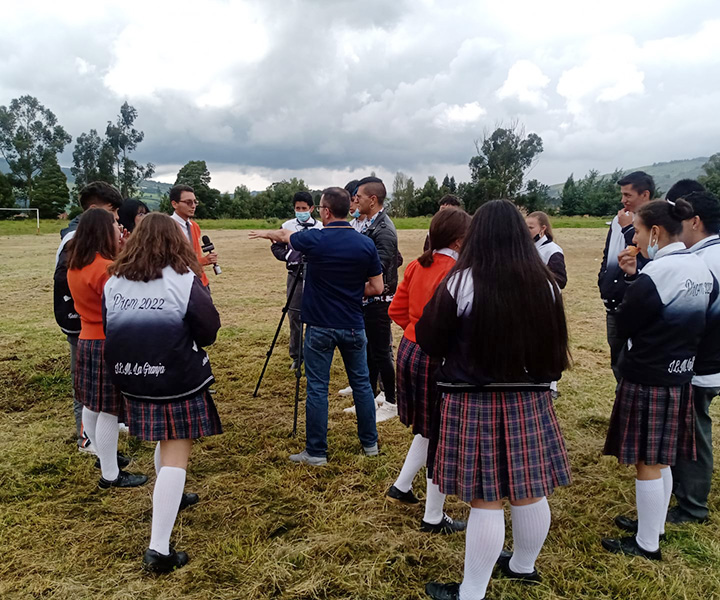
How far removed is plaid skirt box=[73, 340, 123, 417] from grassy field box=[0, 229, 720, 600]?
635mm

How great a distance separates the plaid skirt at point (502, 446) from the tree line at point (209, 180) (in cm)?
4781

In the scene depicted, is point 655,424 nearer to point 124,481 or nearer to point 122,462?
point 124,481

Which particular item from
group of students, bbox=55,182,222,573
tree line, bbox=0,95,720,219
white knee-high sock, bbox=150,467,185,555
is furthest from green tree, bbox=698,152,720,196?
white knee-high sock, bbox=150,467,185,555

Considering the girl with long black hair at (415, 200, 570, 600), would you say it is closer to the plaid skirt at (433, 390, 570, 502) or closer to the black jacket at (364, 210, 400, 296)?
the plaid skirt at (433, 390, 570, 502)

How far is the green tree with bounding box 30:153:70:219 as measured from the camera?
44.9 metres

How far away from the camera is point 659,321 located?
2510 mm

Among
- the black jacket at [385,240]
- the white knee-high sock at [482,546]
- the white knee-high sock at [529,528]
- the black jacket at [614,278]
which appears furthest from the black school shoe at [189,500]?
the black jacket at [614,278]

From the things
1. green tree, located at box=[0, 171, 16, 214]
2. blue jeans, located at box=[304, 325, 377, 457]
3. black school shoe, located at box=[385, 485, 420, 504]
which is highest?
green tree, located at box=[0, 171, 16, 214]

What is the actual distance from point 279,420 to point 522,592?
2.67 metres

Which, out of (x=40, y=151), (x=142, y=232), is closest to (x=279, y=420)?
(x=142, y=232)

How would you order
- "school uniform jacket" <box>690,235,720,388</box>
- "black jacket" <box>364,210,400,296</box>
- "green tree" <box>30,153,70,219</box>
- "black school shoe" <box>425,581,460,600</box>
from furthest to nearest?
"green tree" <box>30,153,70,219</box> < "black jacket" <box>364,210,400,296</box> < "school uniform jacket" <box>690,235,720,388</box> < "black school shoe" <box>425,581,460,600</box>

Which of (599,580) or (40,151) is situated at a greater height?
(40,151)

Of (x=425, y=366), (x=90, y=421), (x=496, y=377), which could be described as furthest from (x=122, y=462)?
(x=496, y=377)

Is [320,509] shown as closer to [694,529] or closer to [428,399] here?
[428,399]
